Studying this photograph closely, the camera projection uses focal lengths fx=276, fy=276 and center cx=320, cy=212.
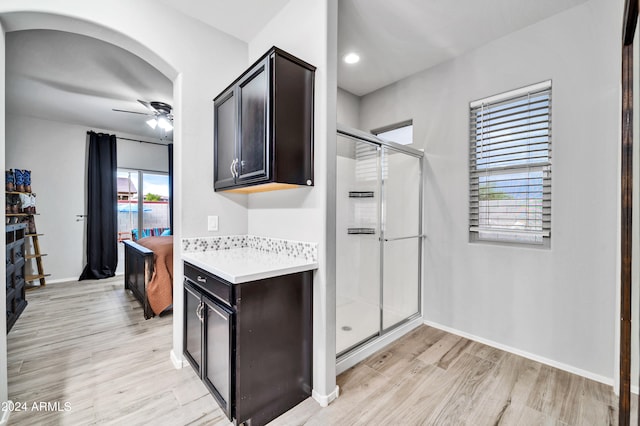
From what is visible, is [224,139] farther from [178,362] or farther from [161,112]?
[161,112]

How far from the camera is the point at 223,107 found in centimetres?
215

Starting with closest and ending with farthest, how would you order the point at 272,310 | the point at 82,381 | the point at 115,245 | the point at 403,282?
the point at 272,310, the point at 82,381, the point at 403,282, the point at 115,245

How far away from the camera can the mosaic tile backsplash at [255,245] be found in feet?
6.11

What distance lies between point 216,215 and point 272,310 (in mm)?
1045

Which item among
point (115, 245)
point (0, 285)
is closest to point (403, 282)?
point (0, 285)

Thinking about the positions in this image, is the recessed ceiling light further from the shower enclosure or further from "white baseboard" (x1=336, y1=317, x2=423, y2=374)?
"white baseboard" (x1=336, y1=317, x2=423, y2=374)

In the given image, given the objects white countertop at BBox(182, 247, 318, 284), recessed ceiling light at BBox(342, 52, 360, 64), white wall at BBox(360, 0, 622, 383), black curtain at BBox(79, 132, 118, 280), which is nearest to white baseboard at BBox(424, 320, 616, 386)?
white wall at BBox(360, 0, 622, 383)

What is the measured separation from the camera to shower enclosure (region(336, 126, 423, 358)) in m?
2.27

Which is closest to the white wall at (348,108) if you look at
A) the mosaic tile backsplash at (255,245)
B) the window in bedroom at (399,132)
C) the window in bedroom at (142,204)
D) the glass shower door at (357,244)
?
the window in bedroom at (399,132)

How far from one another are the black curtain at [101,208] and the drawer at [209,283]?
4153 mm

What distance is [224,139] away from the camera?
2.14m

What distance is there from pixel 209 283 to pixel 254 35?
81.2 inches

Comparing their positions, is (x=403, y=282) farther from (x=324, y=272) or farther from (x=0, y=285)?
(x=0, y=285)

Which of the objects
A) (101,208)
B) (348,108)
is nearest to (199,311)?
(348,108)
